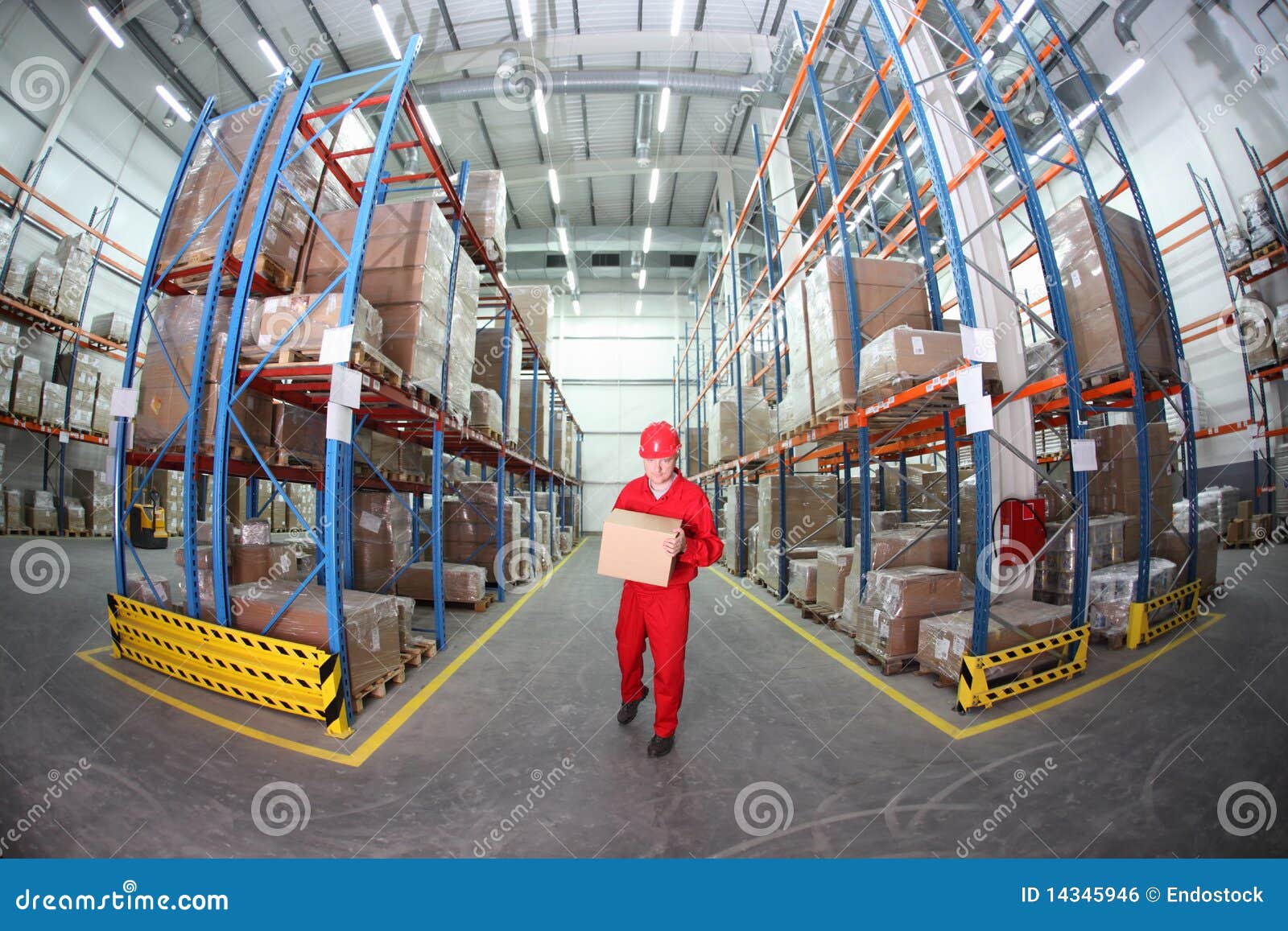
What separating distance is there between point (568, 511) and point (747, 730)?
15.8m

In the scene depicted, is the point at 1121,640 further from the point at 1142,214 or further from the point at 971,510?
the point at 1142,214

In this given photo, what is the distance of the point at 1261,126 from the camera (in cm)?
782

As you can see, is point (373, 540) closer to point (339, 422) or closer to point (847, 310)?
point (339, 422)

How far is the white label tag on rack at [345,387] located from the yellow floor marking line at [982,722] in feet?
14.5

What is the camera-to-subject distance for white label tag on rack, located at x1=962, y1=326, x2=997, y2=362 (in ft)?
10.6

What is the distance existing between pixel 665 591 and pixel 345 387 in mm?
2526

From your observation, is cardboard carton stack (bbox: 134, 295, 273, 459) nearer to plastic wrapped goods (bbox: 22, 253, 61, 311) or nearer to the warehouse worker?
the warehouse worker

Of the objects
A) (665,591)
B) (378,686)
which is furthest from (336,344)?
(665,591)

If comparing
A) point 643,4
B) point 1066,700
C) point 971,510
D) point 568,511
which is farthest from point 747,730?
point 568,511

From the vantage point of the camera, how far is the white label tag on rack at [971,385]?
10.3 feet

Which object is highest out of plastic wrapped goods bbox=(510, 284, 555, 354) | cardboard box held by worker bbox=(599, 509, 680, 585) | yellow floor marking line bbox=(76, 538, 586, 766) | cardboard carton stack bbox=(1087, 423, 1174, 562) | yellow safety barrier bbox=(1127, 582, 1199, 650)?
plastic wrapped goods bbox=(510, 284, 555, 354)
